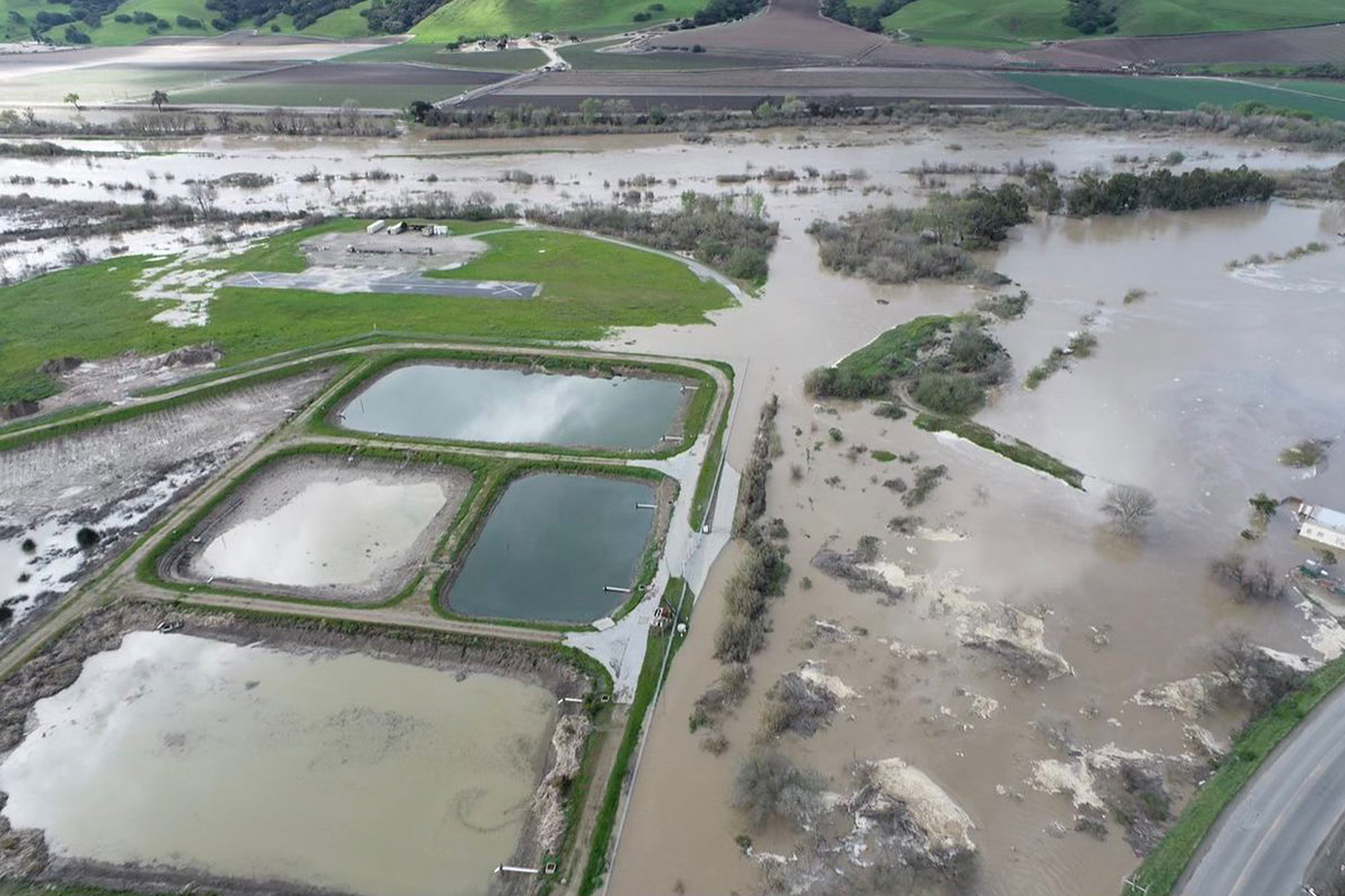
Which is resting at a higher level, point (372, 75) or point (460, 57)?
point (460, 57)

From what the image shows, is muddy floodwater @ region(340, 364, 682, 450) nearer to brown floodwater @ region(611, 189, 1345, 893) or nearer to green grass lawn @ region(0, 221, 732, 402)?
green grass lawn @ region(0, 221, 732, 402)

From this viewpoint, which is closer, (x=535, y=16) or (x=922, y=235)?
(x=922, y=235)

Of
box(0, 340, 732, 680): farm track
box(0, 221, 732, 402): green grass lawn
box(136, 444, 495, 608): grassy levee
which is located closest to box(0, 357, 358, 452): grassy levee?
box(0, 340, 732, 680): farm track

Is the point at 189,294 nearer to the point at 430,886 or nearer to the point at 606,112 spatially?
the point at 430,886

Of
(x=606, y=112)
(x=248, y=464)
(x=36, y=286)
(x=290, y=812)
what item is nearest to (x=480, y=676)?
(x=290, y=812)

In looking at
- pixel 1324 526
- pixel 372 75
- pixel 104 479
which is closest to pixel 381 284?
pixel 104 479

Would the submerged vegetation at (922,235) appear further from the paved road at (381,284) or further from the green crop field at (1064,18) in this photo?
the green crop field at (1064,18)

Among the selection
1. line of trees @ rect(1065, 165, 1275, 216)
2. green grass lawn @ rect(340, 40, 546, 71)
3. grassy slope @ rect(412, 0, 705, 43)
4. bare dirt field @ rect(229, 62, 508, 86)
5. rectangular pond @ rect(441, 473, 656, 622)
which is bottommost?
rectangular pond @ rect(441, 473, 656, 622)

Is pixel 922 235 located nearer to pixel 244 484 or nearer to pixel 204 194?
pixel 244 484
